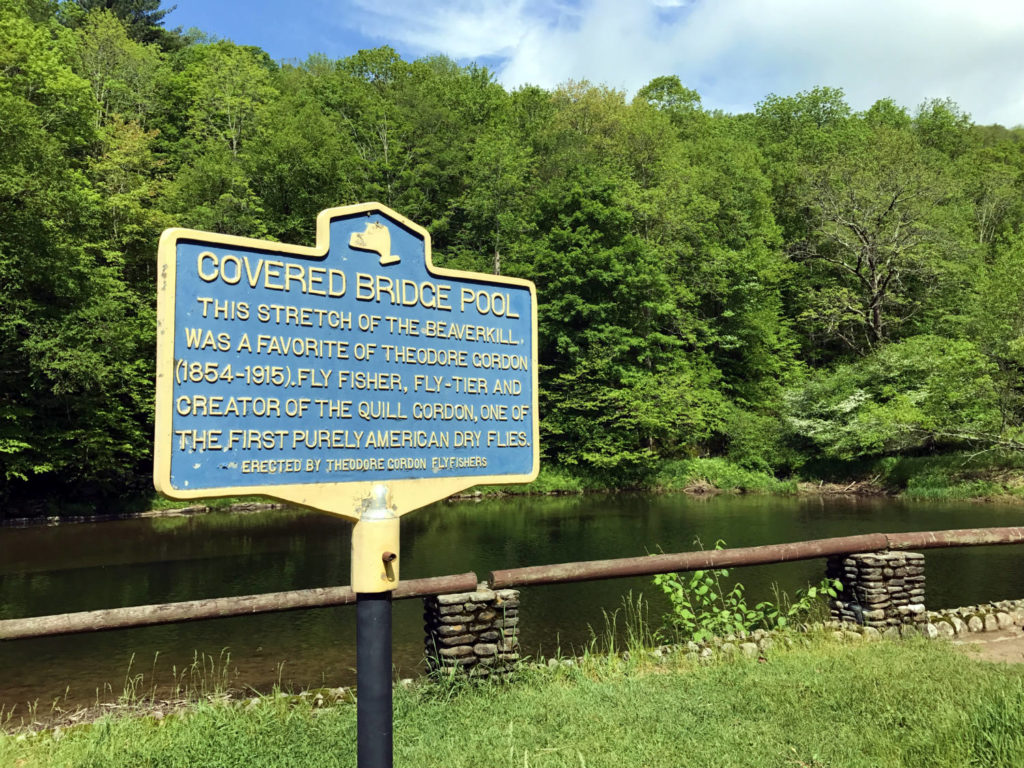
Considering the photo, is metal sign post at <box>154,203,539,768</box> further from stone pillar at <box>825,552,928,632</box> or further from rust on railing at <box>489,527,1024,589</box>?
stone pillar at <box>825,552,928,632</box>

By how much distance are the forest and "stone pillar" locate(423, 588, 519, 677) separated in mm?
20676

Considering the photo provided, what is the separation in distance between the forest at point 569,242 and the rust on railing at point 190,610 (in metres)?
19.7

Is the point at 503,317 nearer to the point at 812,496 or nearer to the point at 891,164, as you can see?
the point at 812,496

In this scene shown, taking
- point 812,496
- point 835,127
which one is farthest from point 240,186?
point 835,127

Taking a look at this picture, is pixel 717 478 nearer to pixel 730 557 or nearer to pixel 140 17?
pixel 730 557

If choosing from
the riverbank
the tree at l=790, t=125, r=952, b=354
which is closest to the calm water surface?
the riverbank

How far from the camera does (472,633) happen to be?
19.0ft

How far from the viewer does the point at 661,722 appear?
14.4 feet

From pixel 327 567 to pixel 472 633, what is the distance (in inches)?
389

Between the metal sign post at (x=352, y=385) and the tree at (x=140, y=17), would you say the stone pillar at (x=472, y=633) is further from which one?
the tree at (x=140, y=17)

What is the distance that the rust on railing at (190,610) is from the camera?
Answer: 16.5 ft

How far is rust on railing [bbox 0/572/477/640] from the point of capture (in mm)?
5031

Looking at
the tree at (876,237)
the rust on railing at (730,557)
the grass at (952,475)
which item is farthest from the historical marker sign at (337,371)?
the tree at (876,237)

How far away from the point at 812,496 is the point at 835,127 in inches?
1418
